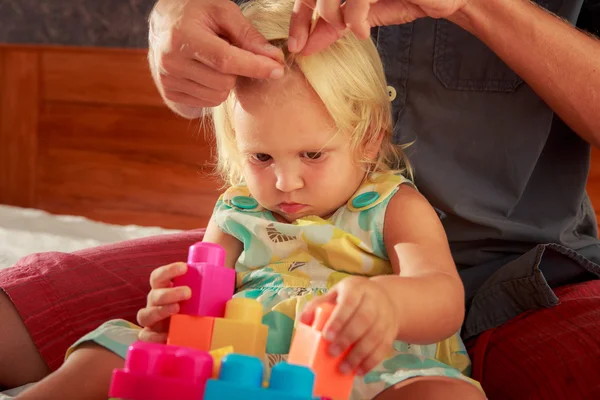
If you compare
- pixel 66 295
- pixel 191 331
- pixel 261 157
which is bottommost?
pixel 66 295

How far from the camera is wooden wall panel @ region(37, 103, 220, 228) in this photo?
2.78 metres

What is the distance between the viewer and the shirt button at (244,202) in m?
1.07

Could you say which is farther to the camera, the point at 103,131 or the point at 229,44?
the point at 103,131

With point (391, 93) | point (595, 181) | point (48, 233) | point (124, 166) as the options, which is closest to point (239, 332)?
point (391, 93)

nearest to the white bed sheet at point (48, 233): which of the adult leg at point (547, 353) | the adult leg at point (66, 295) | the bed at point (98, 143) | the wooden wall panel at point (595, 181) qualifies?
the adult leg at point (66, 295)

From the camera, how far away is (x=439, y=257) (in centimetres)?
92

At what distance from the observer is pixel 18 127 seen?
301 centimetres

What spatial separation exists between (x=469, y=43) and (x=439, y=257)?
16.4 inches

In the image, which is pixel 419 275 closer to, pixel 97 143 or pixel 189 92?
pixel 189 92

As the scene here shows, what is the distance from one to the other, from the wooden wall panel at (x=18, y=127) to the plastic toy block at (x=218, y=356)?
2.54 metres

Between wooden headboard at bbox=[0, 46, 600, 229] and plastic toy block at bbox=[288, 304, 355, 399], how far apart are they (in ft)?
6.82

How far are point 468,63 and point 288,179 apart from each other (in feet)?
1.23

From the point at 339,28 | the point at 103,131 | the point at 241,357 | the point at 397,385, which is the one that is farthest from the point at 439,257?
the point at 103,131

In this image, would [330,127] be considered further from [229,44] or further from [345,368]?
[345,368]
